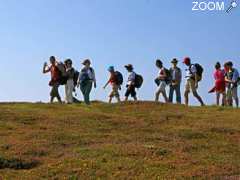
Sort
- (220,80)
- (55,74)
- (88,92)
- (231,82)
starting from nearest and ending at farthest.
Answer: (231,82)
(220,80)
(55,74)
(88,92)

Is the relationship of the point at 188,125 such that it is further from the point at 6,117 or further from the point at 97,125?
the point at 6,117

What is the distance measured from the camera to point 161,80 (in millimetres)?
27359

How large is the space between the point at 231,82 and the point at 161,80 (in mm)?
2794

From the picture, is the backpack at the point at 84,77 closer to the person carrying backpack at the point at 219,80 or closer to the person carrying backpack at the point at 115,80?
the person carrying backpack at the point at 115,80

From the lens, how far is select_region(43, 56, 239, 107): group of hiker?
1063 inches

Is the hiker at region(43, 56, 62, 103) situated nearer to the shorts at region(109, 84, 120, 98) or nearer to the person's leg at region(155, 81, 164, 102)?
the shorts at region(109, 84, 120, 98)

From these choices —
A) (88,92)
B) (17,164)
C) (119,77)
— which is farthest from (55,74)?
(17,164)

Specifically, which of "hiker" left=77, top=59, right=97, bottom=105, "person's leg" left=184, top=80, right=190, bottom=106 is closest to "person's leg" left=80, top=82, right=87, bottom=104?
"hiker" left=77, top=59, right=97, bottom=105

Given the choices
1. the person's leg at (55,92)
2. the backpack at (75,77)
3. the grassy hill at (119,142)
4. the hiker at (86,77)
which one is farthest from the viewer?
the backpack at (75,77)

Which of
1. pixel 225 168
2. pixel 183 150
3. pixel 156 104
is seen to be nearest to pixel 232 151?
pixel 183 150

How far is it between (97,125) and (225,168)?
23.4ft

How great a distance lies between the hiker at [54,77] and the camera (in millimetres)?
27422

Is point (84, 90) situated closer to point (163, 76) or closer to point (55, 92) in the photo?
point (55, 92)

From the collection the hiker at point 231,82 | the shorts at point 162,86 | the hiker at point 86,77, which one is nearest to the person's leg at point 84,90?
the hiker at point 86,77
